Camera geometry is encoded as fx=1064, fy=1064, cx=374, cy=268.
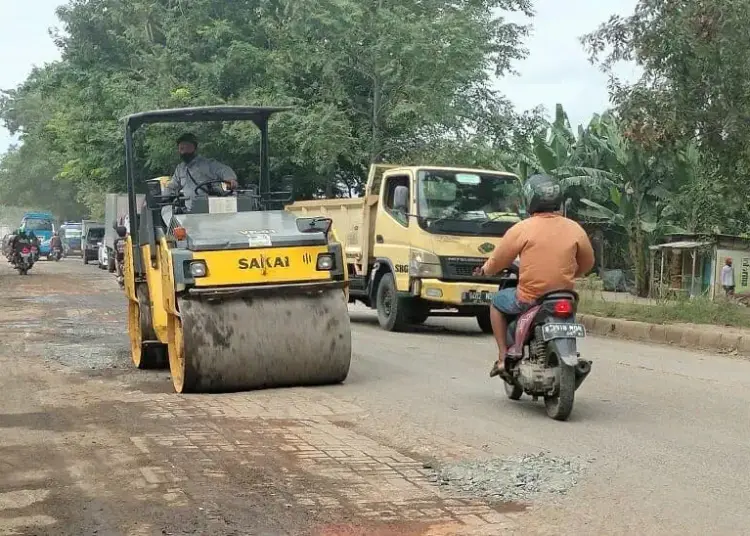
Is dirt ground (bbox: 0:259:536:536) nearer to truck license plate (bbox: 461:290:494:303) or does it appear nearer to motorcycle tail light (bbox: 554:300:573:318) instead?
motorcycle tail light (bbox: 554:300:573:318)

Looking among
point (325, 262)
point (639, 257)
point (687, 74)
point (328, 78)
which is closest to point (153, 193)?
point (325, 262)

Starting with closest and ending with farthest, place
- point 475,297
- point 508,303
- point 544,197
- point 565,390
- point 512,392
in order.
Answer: point 565,390, point 544,197, point 508,303, point 512,392, point 475,297

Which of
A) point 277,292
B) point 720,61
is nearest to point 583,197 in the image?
point 720,61

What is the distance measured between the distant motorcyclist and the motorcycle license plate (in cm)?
404

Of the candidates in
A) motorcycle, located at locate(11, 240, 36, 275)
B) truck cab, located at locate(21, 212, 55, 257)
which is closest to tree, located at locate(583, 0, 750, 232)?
motorcycle, located at locate(11, 240, 36, 275)

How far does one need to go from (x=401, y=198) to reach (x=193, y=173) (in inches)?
170

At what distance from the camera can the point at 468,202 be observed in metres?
14.7

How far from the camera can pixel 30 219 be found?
63.8m

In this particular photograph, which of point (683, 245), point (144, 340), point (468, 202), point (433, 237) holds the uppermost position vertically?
point (468, 202)

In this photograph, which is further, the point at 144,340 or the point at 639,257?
the point at 639,257

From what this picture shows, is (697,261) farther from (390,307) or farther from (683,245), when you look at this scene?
(390,307)

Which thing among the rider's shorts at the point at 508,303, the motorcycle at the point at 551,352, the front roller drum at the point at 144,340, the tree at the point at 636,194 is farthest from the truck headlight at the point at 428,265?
the tree at the point at 636,194

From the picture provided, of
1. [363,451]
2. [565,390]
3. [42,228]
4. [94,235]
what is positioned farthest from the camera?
[42,228]

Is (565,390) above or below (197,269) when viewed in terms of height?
below
